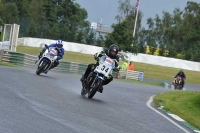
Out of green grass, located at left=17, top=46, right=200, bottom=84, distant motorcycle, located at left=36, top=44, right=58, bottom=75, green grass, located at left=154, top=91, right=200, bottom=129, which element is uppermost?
distant motorcycle, located at left=36, top=44, right=58, bottom=75

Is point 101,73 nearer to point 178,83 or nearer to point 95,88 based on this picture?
point 95,88

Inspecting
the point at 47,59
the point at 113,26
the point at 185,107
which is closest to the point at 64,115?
the point at 185,107

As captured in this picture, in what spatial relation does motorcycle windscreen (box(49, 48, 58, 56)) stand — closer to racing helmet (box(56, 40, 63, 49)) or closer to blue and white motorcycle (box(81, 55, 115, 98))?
racing helmet (box(56, 40, 63, 49))

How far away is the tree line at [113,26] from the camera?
173 ft

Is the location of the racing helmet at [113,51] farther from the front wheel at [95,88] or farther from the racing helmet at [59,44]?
the racing helmet at [59,44]

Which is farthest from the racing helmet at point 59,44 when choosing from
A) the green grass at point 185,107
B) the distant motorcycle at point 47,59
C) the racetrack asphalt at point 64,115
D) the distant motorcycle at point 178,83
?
the distant motorcycle at point 178,83

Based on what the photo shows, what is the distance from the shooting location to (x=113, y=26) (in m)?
52.6

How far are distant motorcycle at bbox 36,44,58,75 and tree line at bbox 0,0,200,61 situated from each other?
28348 millimetres

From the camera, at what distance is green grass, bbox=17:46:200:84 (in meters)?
54.1

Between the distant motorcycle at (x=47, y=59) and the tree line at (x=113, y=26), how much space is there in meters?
28.3

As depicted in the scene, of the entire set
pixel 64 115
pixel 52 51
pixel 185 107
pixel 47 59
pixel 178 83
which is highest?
pixel 52 51

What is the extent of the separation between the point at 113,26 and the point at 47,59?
101 ft

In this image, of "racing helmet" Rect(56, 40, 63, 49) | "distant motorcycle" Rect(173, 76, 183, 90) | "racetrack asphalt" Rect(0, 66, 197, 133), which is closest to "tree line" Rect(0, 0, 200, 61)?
"distant motorcycle" Rect(173, 76, 183, 90)

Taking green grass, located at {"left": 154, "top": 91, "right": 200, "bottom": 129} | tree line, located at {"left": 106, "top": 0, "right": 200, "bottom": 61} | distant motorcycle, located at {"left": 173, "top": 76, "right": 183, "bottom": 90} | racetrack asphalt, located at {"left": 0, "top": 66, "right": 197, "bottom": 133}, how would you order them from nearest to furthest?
racetrack asphalt, located at {"left": 0, "top": 66, "right": 197, "bottom": 133}, green grass, located at {"left": 154, "top": 91, "right": 200, "bottom": 129}, distant motorcycle, located at {"left": 173, "top": 76, "right": 183, "bottom": 90}, tree line, located at {"left": 106, "top": 0, "right": 200, "bottom": 61}
